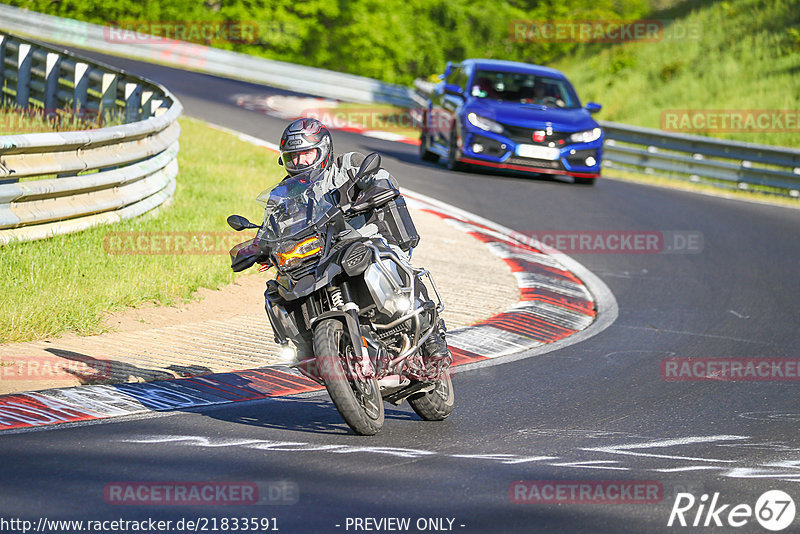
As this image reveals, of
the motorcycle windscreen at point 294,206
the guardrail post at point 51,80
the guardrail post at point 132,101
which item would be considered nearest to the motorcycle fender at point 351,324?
the motorcycle windscreen at point 294,206

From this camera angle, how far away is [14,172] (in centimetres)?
938

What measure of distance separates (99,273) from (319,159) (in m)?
4.17

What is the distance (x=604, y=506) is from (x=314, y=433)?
1.88m

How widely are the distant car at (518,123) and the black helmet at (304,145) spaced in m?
12.1

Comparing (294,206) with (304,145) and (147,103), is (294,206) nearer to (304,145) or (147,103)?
(304,145)

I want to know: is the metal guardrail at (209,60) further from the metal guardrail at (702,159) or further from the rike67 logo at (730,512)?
the rike67 logo at (730,512)

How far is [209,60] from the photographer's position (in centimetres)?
3809

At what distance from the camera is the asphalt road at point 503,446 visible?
485cm

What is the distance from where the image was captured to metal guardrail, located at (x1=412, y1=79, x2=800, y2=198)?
68.0 ft

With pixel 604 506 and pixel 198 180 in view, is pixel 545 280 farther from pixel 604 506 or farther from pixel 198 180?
pixel 604 506

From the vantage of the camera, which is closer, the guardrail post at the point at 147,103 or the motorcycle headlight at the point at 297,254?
the motorcycle headlight at the point at 297,254

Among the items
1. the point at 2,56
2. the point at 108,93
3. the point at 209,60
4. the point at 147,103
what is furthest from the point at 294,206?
the point at 209,60

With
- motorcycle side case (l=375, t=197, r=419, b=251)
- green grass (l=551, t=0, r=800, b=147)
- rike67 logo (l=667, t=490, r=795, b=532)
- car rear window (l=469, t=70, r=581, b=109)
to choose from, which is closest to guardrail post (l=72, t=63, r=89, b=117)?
car rear window (l=469, t=70, r=581, b=109)

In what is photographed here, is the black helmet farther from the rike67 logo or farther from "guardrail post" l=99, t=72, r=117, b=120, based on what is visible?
"guardrail post" l=99, t=72, r=117, b=120
